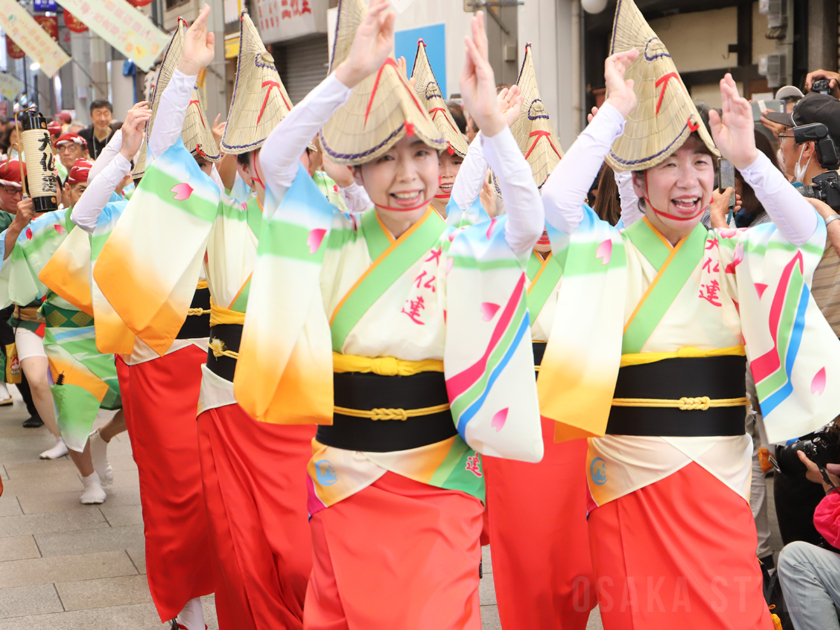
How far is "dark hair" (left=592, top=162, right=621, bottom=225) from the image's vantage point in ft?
12.7

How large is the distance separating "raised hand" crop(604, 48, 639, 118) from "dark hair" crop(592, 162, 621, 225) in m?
1.11

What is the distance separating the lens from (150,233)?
339cm

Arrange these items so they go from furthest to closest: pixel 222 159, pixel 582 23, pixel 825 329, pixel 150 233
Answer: pixel 582 23, pixel 222 159, pixel 150 233, pixel 825 329

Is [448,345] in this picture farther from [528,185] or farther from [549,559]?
[549,559]

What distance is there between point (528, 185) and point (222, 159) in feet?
6.82

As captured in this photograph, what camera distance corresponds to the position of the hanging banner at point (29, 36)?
7.56 metres

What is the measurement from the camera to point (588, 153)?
2613 mm

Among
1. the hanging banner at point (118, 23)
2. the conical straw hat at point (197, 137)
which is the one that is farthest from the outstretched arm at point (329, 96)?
the hanging banner at point (118, 23)

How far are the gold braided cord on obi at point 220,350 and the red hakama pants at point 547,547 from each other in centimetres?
104

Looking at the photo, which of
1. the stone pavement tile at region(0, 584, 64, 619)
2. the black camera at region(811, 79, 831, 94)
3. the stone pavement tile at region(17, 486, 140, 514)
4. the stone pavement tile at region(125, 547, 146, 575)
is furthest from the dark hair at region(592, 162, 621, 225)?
the stone pavement tile at region(17, 486, 140, 514)

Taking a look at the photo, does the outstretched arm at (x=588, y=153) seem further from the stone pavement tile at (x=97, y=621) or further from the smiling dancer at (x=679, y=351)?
the stone pavement tile at (x=97, y=621)

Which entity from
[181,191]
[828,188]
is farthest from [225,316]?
[828,188]

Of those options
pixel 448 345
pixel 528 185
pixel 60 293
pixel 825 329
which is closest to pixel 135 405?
pixel 60 293

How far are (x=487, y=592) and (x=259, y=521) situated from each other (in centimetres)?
145
